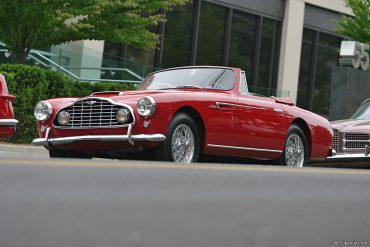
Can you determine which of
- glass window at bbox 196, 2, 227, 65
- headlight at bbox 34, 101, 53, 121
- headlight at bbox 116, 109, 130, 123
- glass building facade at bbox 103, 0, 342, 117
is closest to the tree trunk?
glass building facade at bbox 103, 0, 342, 117

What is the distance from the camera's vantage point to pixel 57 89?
16.0 metres

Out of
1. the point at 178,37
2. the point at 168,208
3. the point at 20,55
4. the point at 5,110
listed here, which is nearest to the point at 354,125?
the point at 5,110

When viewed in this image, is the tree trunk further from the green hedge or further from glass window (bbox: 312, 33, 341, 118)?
glass window (bbox: 312, 33, 341, 118)

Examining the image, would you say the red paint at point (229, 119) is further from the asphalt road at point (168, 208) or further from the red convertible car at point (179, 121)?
the asphalt road at point (168, 208)

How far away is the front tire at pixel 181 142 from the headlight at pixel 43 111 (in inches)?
58.0

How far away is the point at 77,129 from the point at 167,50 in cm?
1973

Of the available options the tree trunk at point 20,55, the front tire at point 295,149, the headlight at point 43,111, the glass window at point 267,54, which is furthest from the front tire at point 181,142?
the glass window at point 267,54

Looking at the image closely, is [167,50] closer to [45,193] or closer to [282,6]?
[282,6]

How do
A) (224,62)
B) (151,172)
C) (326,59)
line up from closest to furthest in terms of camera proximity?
(151,172) < (224,62) < (326,59)

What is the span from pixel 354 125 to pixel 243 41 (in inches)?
765

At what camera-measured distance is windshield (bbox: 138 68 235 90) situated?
358 inches

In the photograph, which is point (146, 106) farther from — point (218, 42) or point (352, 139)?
point (218, 42)

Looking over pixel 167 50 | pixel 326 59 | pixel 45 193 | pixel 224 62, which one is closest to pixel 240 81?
pixel 45 193

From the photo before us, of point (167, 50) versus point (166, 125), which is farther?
point (167, 50)
